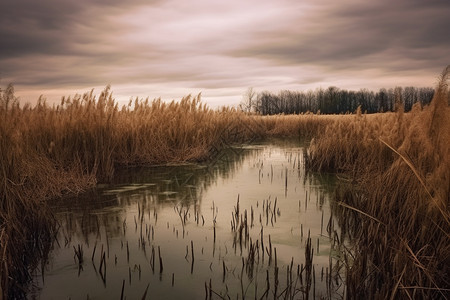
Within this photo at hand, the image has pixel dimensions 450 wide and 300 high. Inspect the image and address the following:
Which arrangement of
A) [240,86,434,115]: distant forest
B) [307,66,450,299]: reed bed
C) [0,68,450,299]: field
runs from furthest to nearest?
[240,86,434,115]: distant forest, [0,68,450,299]: field, [307,66,450,299]: reed bed

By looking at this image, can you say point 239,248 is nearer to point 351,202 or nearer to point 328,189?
point 351,202

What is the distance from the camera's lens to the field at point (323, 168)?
2.17 metres

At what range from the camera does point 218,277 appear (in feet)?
7.92

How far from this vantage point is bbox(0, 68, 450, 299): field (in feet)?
7.13

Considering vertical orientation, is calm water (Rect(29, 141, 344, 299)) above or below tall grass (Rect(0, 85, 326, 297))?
below

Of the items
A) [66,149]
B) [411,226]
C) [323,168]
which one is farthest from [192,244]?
[323,168]

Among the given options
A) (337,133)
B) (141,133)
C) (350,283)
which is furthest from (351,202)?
(141,133)

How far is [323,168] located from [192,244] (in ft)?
16.3

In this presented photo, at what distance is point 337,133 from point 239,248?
5.27 m

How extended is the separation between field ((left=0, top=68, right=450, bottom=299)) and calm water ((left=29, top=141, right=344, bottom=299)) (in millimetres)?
222

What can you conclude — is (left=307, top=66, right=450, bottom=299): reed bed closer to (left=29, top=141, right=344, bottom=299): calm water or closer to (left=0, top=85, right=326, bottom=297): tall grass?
(left=29, top=141, right=344, bottom=299): calm water

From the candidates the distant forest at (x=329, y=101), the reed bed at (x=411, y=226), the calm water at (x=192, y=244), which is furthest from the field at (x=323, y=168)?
the distant forest at (x=329, y=101)

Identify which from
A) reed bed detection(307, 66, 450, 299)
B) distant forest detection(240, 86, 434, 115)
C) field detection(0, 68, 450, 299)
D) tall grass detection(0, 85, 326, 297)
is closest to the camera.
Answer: reed bed detection(307, 66, 450, 299)

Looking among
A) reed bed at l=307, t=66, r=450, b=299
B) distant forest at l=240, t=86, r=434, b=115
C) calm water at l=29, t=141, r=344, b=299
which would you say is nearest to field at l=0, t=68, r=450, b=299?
reed bed at l=307, t=66, r=450, b=299
